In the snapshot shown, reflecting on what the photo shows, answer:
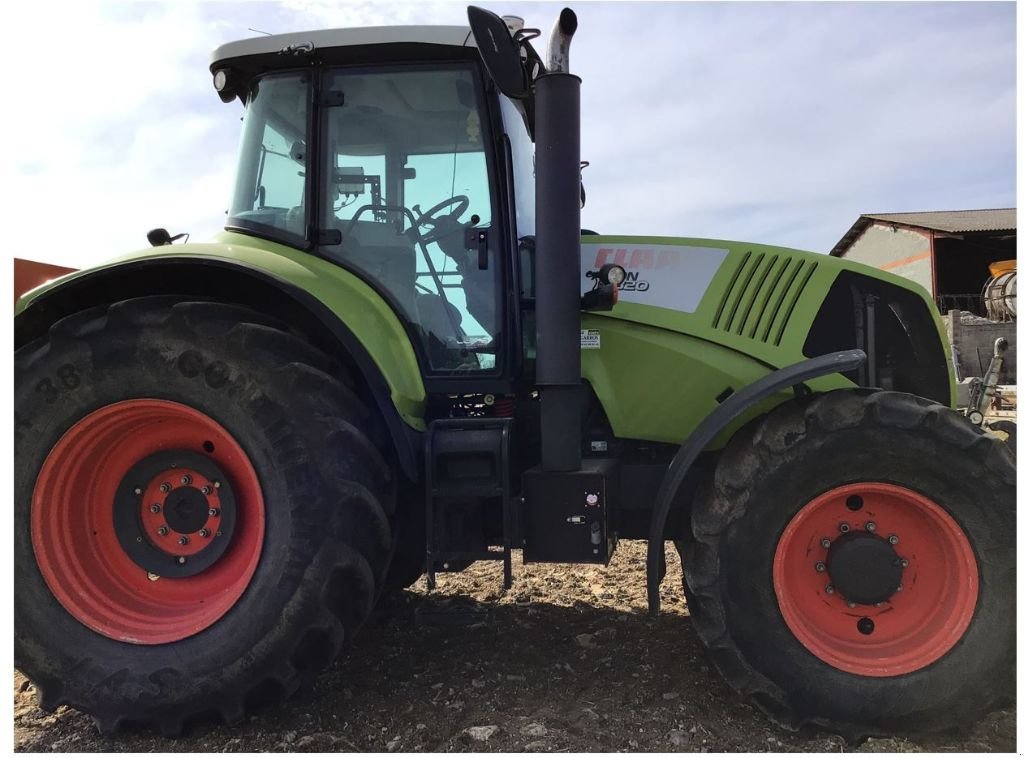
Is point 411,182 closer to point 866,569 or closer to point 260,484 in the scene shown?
point 260,484

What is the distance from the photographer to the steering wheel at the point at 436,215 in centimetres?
306

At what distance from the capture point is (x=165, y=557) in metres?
2.82

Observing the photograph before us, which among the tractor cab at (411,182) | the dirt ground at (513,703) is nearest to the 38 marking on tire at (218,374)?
the tractor cab at (411,182)

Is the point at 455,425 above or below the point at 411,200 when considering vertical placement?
below

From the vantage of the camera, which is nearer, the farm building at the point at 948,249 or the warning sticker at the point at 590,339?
the warning sticker at the point at 590,339

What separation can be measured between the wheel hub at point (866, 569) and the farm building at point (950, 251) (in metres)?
21.5

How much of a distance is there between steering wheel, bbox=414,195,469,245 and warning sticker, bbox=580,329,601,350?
0.68m

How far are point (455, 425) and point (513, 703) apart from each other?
3.44 feet

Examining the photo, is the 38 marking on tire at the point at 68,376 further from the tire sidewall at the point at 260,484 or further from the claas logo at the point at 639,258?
the claas logo at the point at 639,258

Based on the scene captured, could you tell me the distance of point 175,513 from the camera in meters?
2.79

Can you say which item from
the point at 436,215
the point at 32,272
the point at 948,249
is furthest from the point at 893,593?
the point at 948,249

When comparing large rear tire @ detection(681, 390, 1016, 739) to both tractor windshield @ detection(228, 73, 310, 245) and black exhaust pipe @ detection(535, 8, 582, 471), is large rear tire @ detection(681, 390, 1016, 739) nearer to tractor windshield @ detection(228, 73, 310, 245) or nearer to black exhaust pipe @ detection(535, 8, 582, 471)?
black exhaust pipe @ detection(535, 8, 582, 471)

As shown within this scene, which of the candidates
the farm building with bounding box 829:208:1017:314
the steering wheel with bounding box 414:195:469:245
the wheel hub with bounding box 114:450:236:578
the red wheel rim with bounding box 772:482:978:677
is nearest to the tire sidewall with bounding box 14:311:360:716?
the wheel hub with bounding box 114:450:236:578

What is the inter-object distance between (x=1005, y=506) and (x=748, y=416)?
852 mm
